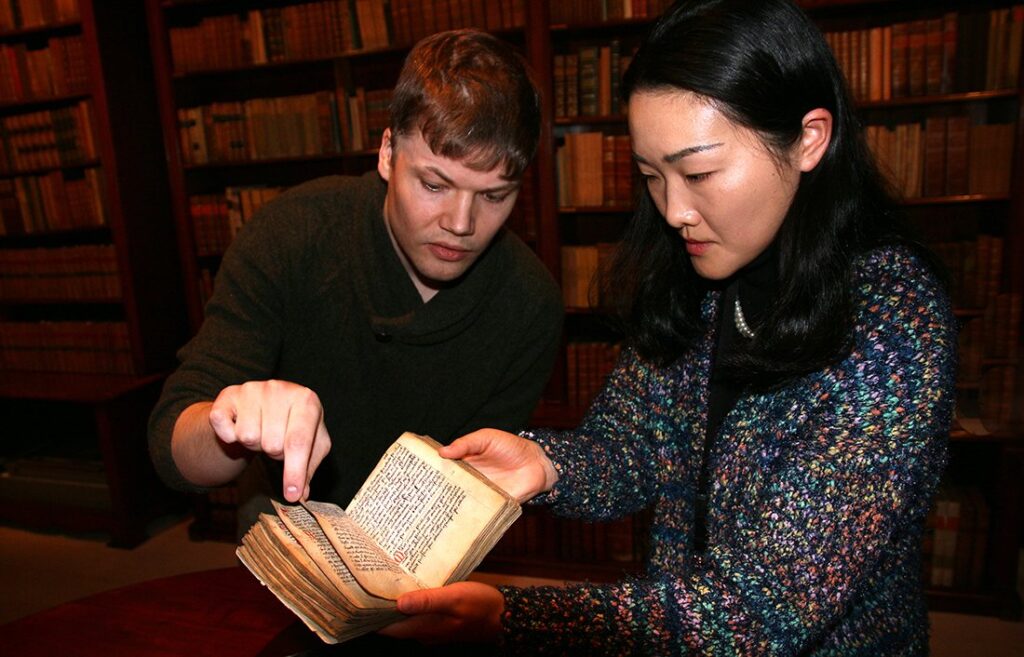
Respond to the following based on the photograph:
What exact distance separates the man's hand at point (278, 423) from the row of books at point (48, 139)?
2828mm

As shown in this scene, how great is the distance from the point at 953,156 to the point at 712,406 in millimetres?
1883

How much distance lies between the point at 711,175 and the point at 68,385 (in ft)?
10.8

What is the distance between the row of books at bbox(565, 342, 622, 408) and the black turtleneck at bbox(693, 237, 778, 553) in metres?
1.69

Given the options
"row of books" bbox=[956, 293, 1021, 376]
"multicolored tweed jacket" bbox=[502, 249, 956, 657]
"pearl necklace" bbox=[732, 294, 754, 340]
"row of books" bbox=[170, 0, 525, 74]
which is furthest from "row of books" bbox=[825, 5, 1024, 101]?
"multicolored tweed jacket" bbox=[502, 249, 956, 657]

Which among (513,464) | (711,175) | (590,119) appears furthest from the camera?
(590,119)

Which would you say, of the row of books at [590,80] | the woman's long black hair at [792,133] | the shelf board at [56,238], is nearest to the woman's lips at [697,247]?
the woman's long black hair at [792,133]

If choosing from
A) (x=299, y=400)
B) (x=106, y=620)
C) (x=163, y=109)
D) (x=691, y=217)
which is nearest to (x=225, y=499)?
(x=163, y=109)

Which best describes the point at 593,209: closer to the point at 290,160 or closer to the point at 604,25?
the point at 604,25

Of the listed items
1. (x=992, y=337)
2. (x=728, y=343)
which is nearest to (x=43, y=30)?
(x=728, y=343)

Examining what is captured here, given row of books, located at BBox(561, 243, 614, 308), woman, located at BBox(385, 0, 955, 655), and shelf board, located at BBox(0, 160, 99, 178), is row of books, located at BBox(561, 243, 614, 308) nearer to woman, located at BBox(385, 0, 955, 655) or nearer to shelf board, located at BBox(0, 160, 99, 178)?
woman, located at BBox(385, 0, 955, 655)

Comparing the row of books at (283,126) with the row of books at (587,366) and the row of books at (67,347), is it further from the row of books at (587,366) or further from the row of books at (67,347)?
the row of books at (587,366)

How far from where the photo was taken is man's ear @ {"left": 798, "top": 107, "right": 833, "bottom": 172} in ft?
3.18

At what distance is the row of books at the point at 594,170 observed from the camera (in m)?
2.74

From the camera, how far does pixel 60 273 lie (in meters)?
3.40
